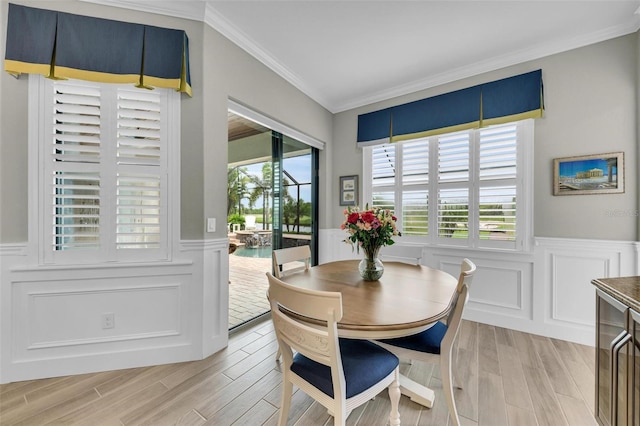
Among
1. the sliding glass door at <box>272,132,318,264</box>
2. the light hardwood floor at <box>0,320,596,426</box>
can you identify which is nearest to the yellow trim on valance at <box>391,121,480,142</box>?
the sliding glass door at <box>272,132,318,264</box>

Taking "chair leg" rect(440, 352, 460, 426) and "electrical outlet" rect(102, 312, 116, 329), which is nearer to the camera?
"chair leg" rect(440, 352, 460, 426)

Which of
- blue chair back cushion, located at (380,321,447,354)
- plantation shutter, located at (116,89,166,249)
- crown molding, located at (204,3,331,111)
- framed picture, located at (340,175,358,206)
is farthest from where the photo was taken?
framed picture, located at (340,175,358,206)

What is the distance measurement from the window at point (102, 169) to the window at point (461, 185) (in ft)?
8.52

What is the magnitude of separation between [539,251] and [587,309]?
0.62 m

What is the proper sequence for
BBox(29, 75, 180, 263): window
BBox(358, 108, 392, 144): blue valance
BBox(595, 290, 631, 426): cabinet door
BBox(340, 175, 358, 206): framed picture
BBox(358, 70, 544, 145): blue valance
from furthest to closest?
BBox(340, 175, 358, 206): framed picture, BBox(358, 108, 392, 144): blue valance, BBox(358, 70, 544, 145): blue valance, BBox(29, 75, 180, 263): window, BBox(595, 290, 631, 426): cabinet door

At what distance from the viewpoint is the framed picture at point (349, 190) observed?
3.79 metres

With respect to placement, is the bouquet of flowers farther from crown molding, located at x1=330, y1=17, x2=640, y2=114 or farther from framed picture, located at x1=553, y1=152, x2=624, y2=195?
crown molding, located at x1=330, y1=17, x2=640, y2=114

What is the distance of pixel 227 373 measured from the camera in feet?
6.41

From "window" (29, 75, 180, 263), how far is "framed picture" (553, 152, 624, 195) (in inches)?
141

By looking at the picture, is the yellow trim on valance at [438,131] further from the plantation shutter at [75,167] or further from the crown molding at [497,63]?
the plantation shutter at [75,167]

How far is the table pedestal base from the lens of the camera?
5.25 feet

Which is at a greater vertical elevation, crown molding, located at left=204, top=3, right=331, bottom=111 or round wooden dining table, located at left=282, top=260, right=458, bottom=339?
crown molding, located at left=204, top=3, right=331, bottom=111

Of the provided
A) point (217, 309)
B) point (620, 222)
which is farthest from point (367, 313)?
point (620, 222)

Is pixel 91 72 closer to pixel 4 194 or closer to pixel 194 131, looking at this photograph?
pixel 194 131
